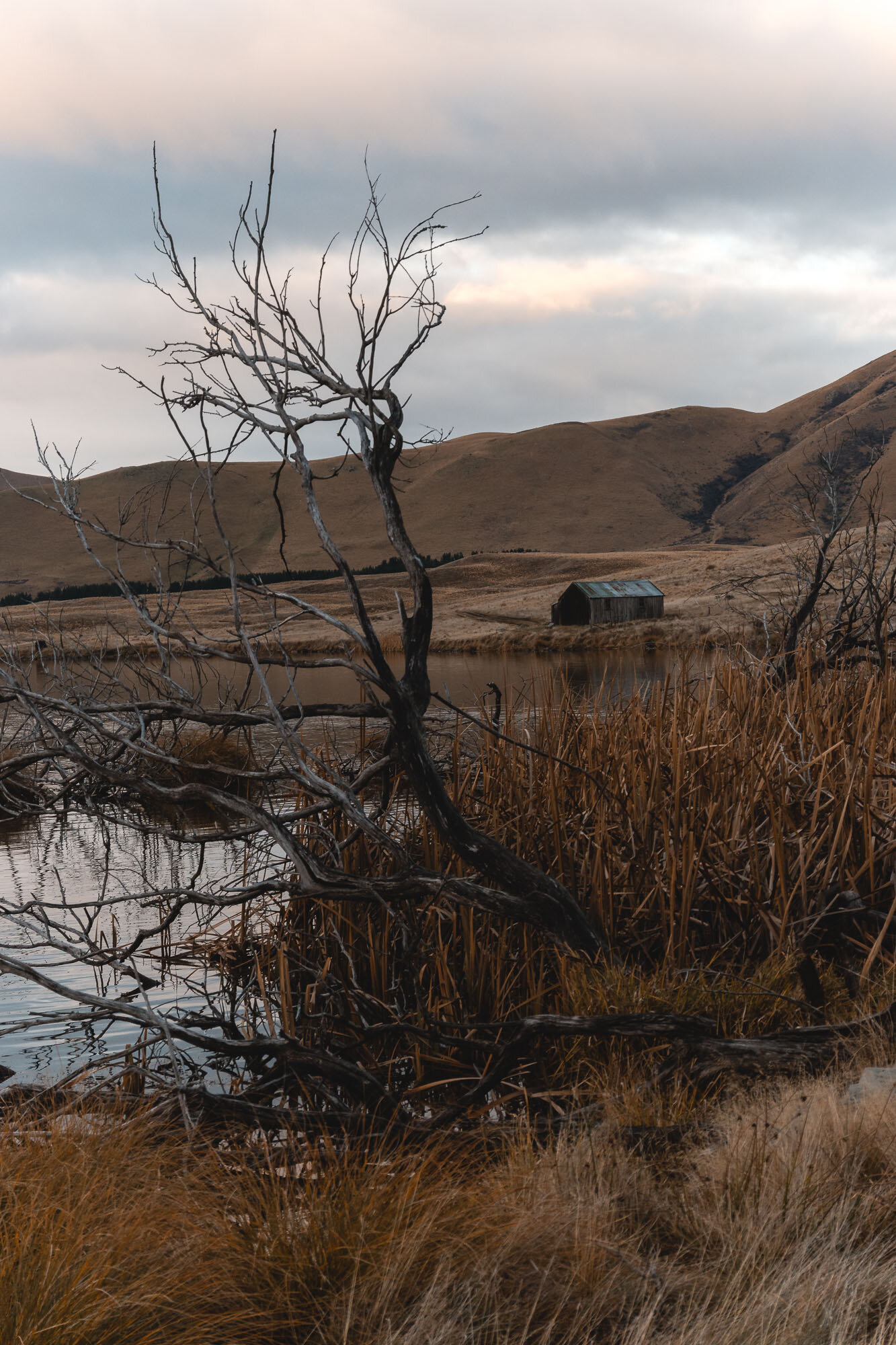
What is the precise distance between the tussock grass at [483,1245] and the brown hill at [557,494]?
10847 cm

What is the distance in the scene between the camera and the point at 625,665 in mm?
30328

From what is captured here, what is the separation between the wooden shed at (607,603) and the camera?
41.4 m

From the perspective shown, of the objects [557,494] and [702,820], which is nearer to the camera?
[702,820]

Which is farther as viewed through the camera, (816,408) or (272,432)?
(816,408)

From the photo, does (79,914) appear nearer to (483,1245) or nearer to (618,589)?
(483,1245)

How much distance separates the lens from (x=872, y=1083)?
3359 millimetres

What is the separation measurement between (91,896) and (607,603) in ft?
113

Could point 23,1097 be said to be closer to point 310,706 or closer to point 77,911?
point 310,706

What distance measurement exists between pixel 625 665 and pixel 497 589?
37.1 metres

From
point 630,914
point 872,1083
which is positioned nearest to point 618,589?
point 630,914

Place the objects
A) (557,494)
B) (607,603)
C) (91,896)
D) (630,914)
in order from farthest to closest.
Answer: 1. (557,494)
2. (607,603)
3. (91,896)
4. (630,914)

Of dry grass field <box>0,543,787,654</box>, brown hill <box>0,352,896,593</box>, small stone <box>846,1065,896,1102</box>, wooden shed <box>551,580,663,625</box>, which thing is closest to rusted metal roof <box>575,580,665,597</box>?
wooden shed <box>551,580,663,625</box>

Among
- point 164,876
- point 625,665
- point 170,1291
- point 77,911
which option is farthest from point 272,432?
point 625,665

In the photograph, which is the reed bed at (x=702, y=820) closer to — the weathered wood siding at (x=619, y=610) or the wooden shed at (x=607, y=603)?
the weathered wood siding at (x=619, y=610)
